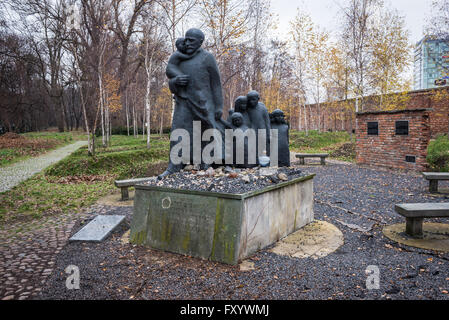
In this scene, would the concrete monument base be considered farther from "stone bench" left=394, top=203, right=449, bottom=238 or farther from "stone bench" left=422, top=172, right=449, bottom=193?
"stone bench" left=422, top=172, right=449, bottom=193

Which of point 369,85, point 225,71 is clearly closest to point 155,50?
point 225,71

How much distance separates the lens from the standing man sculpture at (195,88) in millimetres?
4461

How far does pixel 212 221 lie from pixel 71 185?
6.91 m

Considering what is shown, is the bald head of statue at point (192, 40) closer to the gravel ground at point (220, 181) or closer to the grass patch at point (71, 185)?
the gravel ground at point (220, 181)

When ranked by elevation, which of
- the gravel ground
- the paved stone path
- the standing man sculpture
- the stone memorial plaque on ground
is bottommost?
the stone memorial plaque on ground

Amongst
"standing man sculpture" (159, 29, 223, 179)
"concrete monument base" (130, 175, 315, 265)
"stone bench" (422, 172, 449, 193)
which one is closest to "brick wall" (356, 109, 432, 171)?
"stone bench" (422, 172, 449, 193)

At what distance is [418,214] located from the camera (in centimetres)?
412

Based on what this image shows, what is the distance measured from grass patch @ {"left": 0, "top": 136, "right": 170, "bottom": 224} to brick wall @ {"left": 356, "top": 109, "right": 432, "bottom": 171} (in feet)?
27.1

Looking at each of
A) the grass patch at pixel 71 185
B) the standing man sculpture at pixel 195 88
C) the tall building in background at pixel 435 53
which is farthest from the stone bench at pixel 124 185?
the tall building in background at pixel 435 53

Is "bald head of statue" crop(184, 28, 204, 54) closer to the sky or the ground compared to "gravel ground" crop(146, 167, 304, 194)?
closer to the sky

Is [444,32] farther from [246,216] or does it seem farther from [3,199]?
[3,199]

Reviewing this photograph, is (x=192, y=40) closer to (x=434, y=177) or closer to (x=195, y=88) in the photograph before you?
(x=195, y=88)

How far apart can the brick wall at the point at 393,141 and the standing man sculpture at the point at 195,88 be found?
8228mm

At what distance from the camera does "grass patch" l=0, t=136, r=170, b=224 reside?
6.29 metres
